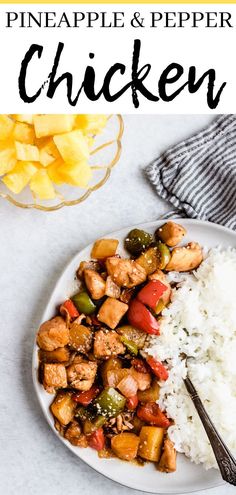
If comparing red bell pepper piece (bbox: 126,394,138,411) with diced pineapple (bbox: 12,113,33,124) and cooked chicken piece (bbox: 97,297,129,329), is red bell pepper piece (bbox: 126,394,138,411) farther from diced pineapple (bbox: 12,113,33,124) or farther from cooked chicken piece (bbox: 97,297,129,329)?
diced pineapple (bbox: 12,113,33,124)

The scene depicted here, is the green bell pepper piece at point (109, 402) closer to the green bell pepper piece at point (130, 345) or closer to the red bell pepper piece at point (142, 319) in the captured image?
the green bell pepper piece at point (130, 345)

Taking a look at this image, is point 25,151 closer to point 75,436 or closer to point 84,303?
point 84,303

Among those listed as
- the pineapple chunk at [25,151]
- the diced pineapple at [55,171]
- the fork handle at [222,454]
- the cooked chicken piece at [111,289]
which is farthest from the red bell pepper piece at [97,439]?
the pineapple chunk at [25,151]

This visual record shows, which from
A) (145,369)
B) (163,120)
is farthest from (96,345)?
(163,120)

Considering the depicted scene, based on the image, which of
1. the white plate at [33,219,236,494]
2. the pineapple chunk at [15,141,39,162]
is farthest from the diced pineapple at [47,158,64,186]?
the white plate at [33,219,236,494]

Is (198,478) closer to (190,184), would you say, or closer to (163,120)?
(190,184)

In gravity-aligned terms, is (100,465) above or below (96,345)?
below
